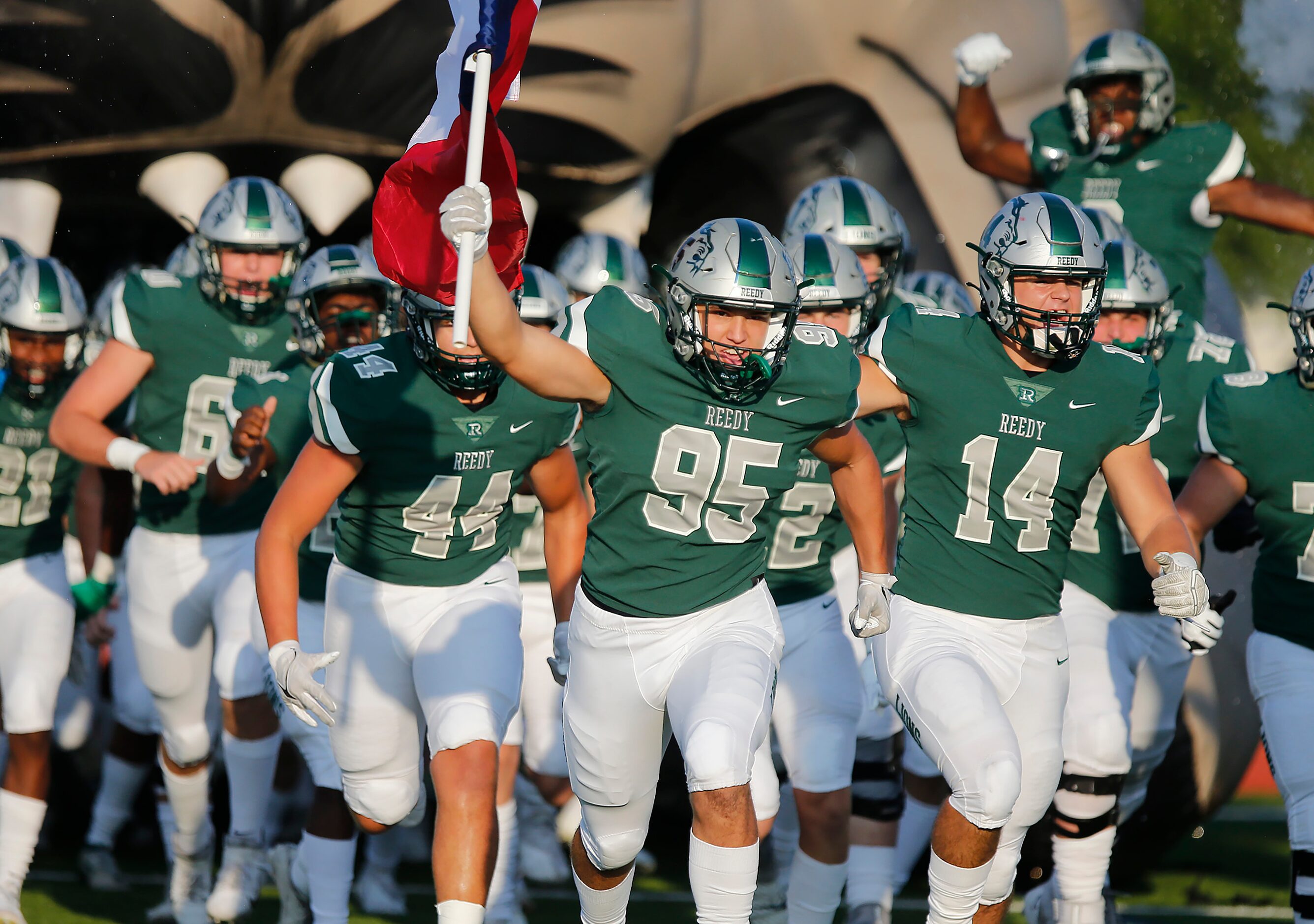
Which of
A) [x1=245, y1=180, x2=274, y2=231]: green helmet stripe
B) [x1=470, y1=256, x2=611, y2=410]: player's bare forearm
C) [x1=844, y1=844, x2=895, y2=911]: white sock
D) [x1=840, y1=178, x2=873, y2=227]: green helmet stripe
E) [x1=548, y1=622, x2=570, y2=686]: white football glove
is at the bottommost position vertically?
[x1=844, y1=844, x2=895, y2=911]: white sock

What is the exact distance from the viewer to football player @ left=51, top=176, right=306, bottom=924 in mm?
5434

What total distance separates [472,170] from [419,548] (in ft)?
4.70

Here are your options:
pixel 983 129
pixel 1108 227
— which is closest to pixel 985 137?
pixel 983 129

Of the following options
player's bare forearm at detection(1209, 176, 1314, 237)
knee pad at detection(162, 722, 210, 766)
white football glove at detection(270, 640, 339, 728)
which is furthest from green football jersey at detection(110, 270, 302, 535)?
player's bare forearm at detection(1209, 176, 1314, 237)

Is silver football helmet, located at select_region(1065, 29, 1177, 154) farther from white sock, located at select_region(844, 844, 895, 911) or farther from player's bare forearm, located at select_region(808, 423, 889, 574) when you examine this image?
white sock, located at select_region(844, 844, 895, 911)

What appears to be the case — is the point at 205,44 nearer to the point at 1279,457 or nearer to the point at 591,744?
the point at 591,744

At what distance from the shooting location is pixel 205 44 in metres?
7.46

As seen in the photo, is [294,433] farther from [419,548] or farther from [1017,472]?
[1017,472]

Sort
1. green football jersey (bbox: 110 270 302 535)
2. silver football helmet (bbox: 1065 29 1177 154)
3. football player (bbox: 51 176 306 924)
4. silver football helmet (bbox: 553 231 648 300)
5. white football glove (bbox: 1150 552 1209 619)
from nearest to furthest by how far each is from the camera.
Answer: white football glove (bbox: 1150 552 1209 619) < football player (bbox: 51 176 306 924) < green football jersey (bbox: 110 270 302 535) < silver football helmet (bbox: 1065 29 1177 154) < silver football helmet (bbox: 553 231 648 300)

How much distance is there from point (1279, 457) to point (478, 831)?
2.72 m

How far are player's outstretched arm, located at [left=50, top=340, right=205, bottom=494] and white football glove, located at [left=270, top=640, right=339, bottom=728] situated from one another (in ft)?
4.45

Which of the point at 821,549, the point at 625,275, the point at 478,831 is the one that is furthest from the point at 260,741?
the point at 625,275

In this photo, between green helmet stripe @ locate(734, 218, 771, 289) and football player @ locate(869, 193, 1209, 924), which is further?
football player @ locate(869, 193, 1209, 924)

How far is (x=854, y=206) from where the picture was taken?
20.4 feet
